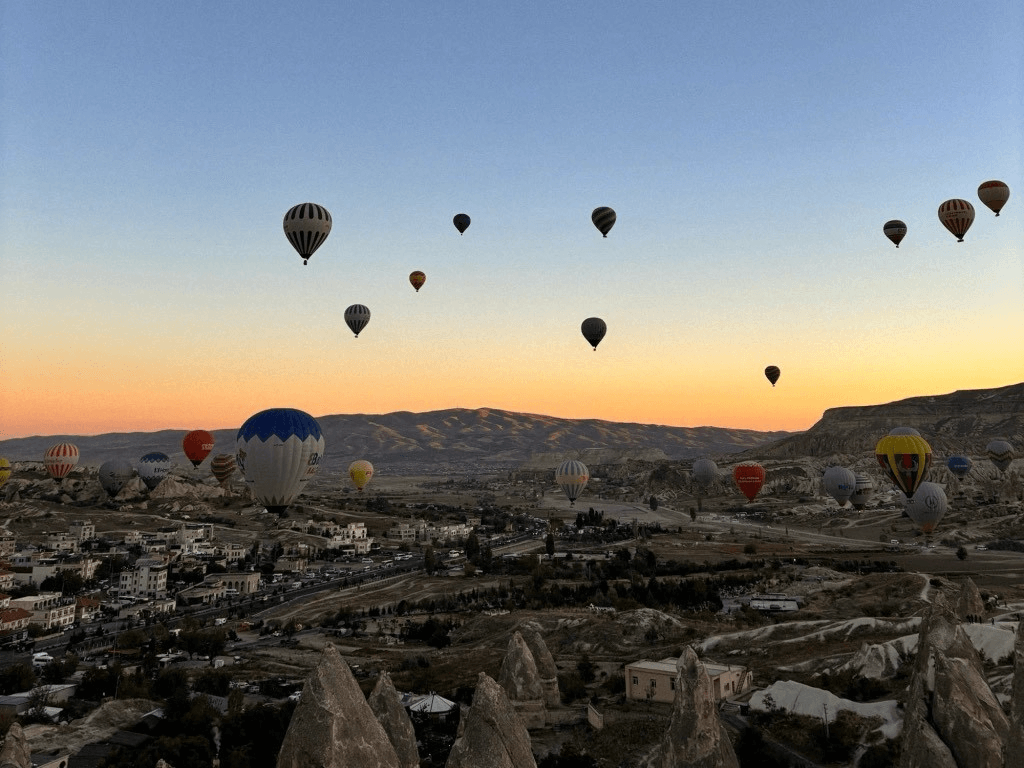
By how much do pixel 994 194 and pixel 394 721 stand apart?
49.5m

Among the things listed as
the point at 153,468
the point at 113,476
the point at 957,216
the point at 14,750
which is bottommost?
the point at 14,750

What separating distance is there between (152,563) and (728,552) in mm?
56432

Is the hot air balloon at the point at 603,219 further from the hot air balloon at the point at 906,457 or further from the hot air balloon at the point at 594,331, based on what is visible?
the hot air balloon at the point at 906,457

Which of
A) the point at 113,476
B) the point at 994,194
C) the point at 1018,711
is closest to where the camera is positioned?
the point at 1018,711

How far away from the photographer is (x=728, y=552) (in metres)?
82.8

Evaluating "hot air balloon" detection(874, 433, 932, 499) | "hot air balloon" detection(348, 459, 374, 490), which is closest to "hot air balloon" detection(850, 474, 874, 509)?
"hot air balloon" detection(874, 433, 932, 499)

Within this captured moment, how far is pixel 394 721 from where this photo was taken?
61.0ft

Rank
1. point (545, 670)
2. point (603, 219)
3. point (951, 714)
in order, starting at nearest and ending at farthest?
point (951, 714), point (545, 670), point (603, 219)

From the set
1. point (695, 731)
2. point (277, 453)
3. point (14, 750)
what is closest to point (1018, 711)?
point (695, 731)

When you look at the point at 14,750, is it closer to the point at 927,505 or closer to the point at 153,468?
the point at 927,505

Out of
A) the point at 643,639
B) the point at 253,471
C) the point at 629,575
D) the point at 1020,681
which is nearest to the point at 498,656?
the point at 643,639

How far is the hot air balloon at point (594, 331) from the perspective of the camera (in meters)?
61.0

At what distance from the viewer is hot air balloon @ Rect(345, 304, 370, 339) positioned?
61469 mm

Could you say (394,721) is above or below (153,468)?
below
